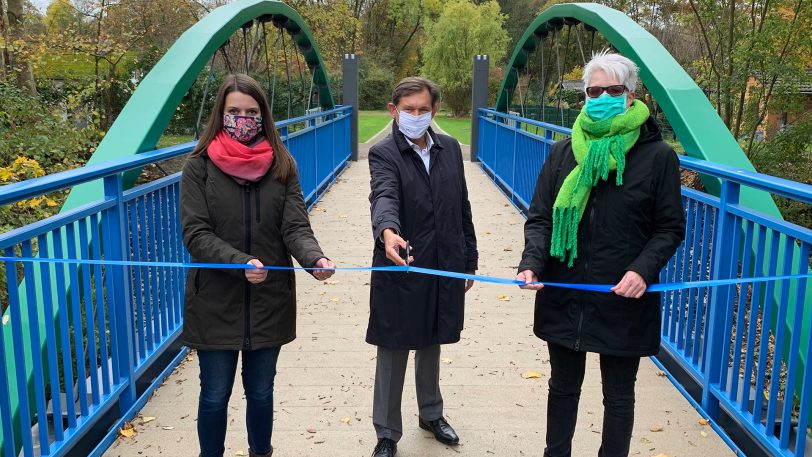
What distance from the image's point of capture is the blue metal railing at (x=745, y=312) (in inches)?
111

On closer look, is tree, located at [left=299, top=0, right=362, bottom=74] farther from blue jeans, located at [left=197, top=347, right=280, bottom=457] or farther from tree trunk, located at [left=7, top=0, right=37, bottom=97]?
blue jeans, located at [left=197, top=347, right=280, bottom=457]

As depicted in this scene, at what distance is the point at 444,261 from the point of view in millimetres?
2988

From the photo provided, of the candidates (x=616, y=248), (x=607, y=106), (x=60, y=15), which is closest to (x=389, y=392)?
(x=616, y=248)

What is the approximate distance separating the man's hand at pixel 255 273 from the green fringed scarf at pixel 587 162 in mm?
1008

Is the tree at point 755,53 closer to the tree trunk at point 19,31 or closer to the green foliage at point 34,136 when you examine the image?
the green foliage at point 34,136

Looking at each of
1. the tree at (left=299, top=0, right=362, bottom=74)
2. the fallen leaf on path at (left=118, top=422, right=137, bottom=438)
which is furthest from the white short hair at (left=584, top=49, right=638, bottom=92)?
the tree at (left=299, top=0, right=362, bottom=74)

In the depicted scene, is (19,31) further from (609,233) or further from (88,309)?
(609,233)

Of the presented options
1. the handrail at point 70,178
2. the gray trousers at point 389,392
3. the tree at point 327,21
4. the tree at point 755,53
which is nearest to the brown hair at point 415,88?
the gray trousers at point 389,392

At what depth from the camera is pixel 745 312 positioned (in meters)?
3.77

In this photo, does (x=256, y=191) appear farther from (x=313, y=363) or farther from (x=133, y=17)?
(x=133, y=17)

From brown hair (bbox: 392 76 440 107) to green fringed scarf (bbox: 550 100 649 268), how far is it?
65 centimetres

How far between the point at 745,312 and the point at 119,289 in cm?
309

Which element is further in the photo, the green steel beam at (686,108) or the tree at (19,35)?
the tree at (19,35)

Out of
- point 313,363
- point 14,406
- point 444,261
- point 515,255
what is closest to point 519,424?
point 444,261
